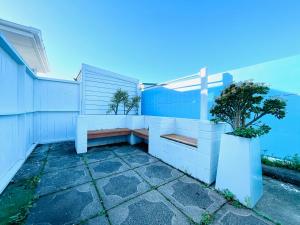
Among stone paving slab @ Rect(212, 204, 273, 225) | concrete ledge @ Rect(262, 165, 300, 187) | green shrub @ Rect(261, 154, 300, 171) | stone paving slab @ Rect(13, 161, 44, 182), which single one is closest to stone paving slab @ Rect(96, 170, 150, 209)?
stone paving slab @ Rect(212, 204, 273, 225)

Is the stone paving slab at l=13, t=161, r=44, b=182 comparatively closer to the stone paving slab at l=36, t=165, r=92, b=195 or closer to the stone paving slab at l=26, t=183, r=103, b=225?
the stone paving slab at l=36, t=165, r=92, b=195

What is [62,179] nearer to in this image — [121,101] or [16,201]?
[16,201]

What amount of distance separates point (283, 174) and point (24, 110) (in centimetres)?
606

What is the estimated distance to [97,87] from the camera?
18.0 feet

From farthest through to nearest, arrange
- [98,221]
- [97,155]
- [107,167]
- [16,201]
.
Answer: [97,155] → [107,167] → [16,201] → [98,221]

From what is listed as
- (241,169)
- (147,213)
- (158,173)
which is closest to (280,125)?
(241,169)

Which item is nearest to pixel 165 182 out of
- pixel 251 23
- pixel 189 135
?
pixel 189 135

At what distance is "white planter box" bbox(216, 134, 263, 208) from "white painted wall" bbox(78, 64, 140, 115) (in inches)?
196

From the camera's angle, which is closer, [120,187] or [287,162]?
[120,187]

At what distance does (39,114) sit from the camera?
4.70 m

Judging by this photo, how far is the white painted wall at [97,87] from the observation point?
17.1 feet

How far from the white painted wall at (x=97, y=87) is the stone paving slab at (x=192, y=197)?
456cm

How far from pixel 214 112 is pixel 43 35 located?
5210 millimetres

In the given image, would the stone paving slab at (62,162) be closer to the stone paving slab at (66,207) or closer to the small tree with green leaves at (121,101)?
the stone paving slab at (66,207)
